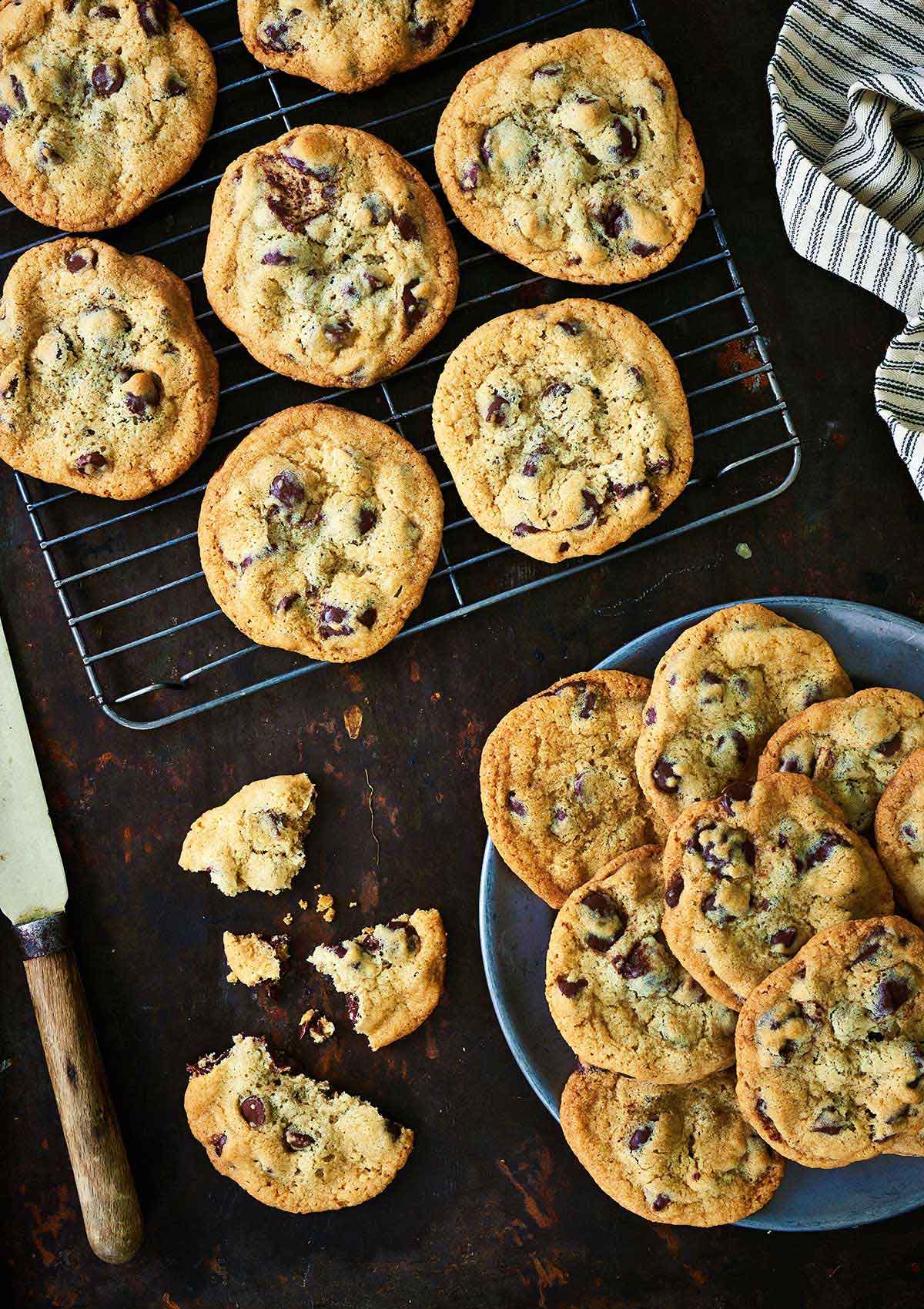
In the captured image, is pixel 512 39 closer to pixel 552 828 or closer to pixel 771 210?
pixel 771 210

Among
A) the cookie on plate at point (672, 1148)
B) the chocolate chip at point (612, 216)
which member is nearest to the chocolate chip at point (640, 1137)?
the cookie on plate at point (672, 1148)

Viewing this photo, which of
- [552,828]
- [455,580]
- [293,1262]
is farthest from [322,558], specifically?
[293,1262]

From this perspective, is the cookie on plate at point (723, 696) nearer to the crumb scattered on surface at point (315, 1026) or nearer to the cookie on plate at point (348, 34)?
the crumb scattered on surface at point (315, 1026)

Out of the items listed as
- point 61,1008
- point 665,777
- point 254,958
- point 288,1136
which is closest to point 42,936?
point 61,1008

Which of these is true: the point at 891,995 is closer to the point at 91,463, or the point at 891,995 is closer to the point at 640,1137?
the point at 640,1137

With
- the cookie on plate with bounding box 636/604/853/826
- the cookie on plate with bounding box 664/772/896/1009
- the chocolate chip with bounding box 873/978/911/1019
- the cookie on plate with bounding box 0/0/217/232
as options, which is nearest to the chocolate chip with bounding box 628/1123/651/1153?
the cookie on plate with bounding box 664/772/896/1009

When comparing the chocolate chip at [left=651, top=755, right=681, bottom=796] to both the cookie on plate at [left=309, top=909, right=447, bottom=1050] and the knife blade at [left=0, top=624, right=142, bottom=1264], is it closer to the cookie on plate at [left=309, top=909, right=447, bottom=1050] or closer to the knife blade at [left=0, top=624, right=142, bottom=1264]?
the cookie on plate at [left=309, top=909, right=447, bottom=1050]
